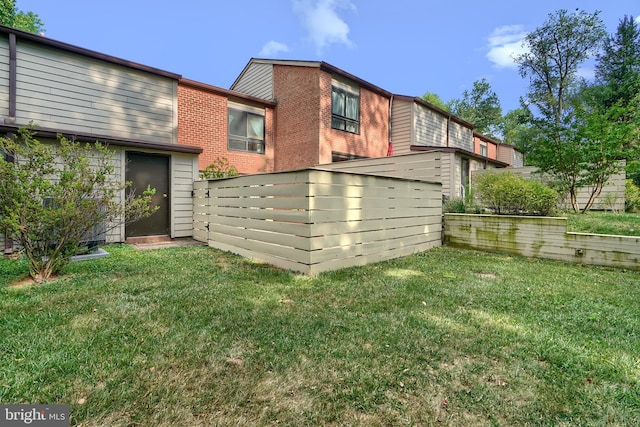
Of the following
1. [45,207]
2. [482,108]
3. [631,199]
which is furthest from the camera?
[482,108]

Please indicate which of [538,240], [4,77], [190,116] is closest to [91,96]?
[4,77]

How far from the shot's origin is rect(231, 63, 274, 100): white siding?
12.7 m

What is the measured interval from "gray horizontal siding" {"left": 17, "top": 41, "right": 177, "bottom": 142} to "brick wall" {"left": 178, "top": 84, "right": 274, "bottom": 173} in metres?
0.69

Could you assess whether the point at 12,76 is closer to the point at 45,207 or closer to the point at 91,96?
the point at 91,96

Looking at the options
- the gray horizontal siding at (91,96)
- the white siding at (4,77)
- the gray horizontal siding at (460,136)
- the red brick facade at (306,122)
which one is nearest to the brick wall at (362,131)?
the red brick facade at (306,122)

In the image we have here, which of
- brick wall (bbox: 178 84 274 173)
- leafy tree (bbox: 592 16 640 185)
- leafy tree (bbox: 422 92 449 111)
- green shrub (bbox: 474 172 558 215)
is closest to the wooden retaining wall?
green shrub (bbox: 474 172 558 215)

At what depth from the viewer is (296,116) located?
11.7 metres

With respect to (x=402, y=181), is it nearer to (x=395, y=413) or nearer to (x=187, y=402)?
(x=395, y=413)

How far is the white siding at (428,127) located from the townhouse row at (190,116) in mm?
56

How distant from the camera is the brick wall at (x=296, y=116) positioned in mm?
11203

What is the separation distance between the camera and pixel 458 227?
7117 mm

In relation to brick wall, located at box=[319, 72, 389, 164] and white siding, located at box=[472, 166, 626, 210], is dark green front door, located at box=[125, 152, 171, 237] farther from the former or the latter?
white siding, located at box=[472, 166, 626, 210]

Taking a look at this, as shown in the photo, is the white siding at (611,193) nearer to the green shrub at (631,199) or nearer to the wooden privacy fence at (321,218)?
the green shrub at (631,199)

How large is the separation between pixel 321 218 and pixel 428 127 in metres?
13.0
